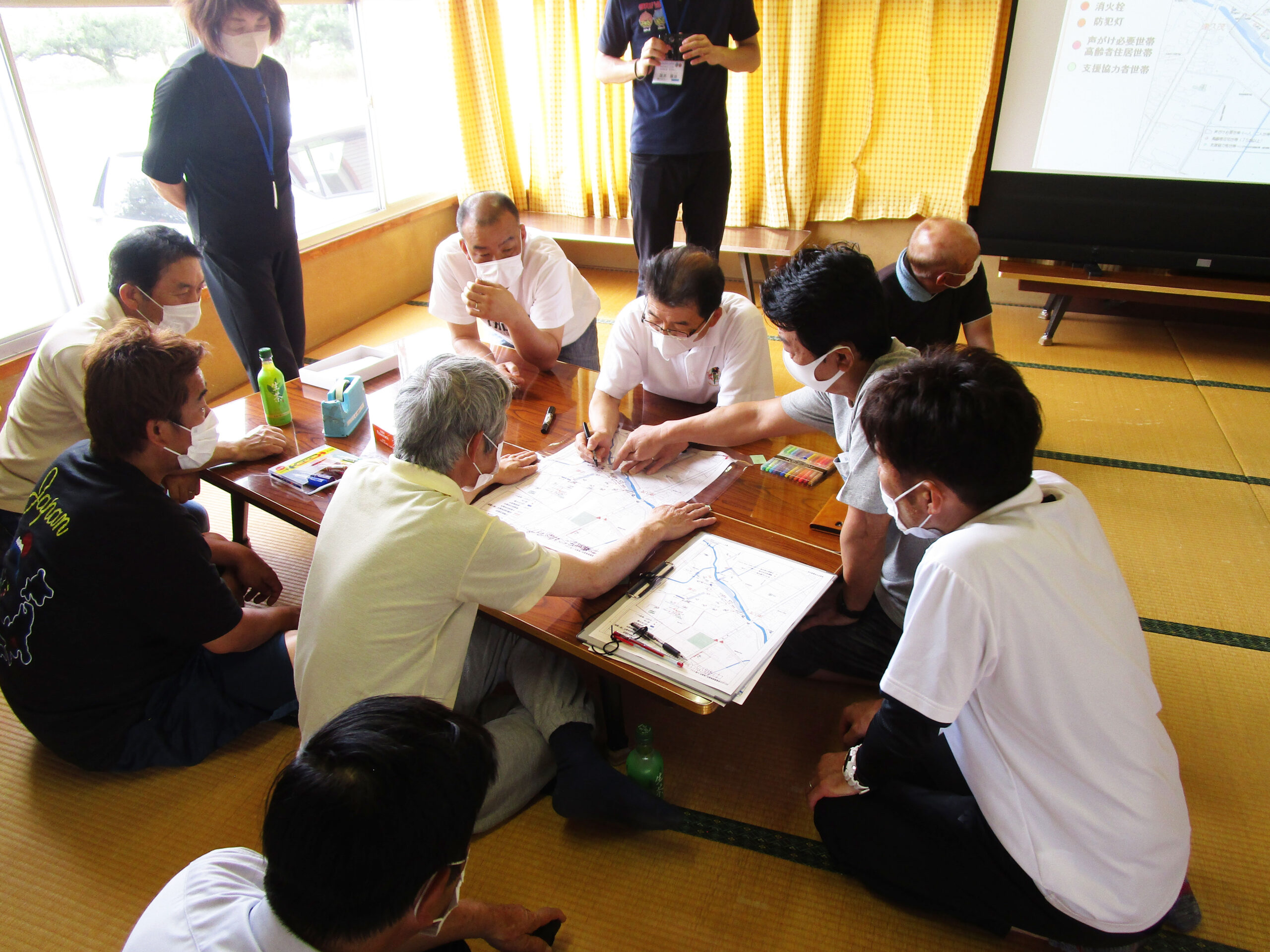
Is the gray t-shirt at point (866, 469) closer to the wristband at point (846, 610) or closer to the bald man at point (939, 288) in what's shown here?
the wristband at point (846, 610)

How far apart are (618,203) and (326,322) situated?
6.24ft

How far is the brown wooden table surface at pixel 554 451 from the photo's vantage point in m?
1.39

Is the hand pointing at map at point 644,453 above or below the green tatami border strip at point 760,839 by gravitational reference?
above

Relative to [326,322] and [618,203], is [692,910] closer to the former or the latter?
[326,322]

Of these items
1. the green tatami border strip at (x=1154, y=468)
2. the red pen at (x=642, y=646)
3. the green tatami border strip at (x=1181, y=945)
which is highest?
the red pen at (x=642, y=646)

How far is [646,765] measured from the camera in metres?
1.61

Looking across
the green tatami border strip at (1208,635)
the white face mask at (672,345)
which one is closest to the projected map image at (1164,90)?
the green tatami border strip at (1208,635)

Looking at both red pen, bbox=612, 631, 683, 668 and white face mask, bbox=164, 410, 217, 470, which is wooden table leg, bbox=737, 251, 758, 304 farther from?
red pen, bbox=612, 631, 683, 668

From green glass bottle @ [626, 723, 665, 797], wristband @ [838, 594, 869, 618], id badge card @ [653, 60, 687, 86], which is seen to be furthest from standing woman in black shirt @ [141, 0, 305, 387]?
wristband @ [838, 594, 869, 618]

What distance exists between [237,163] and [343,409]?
4.18ft

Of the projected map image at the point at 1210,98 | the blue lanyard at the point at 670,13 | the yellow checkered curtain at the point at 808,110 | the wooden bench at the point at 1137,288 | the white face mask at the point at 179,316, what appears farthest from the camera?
the yellow checkered curtain at the point at 808,110

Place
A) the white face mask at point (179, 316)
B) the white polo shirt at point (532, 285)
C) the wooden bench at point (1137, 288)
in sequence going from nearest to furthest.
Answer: the white face mask at point (179, 316)
the white polo shirt at point (532, 285)
the wooden bench at point (1137, 288)

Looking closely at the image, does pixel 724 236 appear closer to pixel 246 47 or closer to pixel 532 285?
pixel 532 285

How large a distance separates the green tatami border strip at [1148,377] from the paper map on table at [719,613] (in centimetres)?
255
